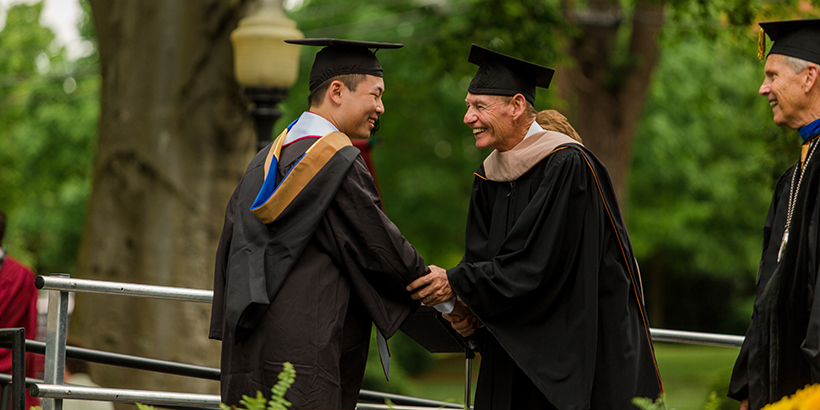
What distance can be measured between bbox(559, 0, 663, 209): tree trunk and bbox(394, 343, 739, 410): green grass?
5402 millimetres

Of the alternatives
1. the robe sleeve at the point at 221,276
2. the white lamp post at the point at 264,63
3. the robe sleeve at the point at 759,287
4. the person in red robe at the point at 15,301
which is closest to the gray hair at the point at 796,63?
the robe sleeve at the point at 759,287

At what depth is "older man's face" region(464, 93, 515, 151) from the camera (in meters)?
3.91

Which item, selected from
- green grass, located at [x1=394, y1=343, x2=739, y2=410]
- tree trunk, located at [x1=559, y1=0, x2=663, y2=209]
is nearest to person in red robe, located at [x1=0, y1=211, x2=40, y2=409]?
tree trunk, located at [x1=559, y1=0, x2=663, y2=209]

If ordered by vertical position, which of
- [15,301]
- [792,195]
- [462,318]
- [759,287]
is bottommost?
[15,301]

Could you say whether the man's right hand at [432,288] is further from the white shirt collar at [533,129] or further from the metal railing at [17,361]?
the metal railing at [17,361]

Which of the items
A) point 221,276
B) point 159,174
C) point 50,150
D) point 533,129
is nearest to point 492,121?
point 533,129

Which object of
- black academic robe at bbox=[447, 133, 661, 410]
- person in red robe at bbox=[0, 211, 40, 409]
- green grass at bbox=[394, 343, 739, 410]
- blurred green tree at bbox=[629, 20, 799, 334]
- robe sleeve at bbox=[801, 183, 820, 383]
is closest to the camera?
robe sleeve at bbox=[801, 183, 820, 383]

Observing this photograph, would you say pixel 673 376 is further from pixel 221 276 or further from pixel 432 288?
pixel 221 276

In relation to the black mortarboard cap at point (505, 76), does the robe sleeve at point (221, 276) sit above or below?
below

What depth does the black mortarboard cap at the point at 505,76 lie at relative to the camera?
391 cm

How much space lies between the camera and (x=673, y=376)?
22250 mm

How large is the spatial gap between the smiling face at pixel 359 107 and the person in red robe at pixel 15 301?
279 centimetres

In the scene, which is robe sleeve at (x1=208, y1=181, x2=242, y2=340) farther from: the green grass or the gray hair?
the green grass

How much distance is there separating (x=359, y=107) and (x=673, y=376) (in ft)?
67.3
